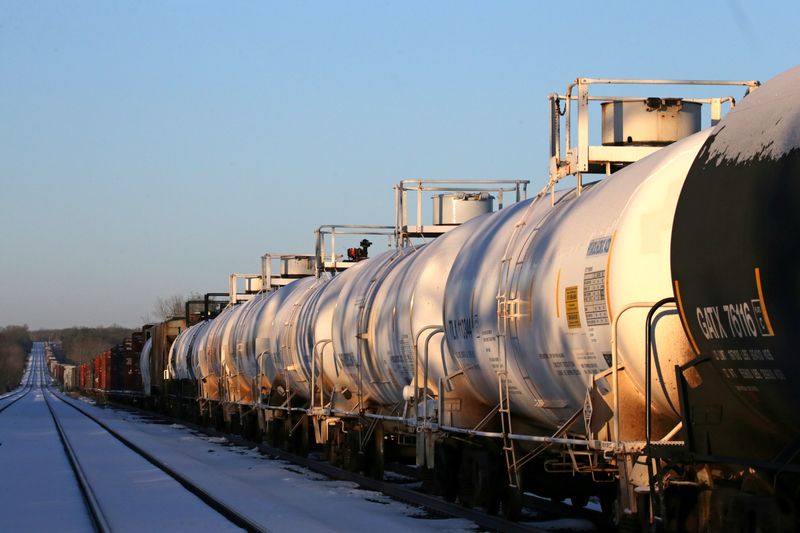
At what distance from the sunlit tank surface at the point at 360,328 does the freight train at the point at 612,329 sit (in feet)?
0.19

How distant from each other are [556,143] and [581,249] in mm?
2988

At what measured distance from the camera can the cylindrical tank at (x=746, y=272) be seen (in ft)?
20.9

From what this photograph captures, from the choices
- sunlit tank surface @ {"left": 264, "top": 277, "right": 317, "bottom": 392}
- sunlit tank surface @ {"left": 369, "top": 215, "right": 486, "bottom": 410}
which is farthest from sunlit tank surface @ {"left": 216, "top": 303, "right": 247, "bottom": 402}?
sunlit tank surface @ {"left": 369, "top": 215, "right": 486, "bottom": 410}

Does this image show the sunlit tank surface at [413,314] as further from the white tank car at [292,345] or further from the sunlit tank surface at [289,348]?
the sunlit tank surface at [289,348]

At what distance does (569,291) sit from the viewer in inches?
391

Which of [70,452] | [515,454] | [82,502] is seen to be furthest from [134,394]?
[515,454]

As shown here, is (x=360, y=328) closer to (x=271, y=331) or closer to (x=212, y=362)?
(x=271, y=331)

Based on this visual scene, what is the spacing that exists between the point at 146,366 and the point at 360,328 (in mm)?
44797

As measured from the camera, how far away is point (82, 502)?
1741cm

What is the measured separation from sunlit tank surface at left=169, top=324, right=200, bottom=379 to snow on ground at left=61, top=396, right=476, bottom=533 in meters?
14.1

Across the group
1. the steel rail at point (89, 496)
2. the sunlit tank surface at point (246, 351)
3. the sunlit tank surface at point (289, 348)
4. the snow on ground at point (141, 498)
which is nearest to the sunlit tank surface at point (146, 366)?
the sunlit tank surface at point (246, 351)

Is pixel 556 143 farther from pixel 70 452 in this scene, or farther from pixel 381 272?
pixel 70 452

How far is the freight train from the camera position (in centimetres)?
678

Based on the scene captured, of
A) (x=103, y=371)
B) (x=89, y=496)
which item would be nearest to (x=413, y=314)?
(x=89, y=496)
